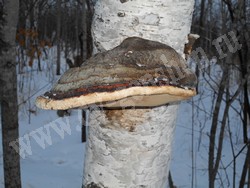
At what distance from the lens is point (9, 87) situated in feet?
7.50

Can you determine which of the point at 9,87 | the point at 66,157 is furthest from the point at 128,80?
the point at 66,157

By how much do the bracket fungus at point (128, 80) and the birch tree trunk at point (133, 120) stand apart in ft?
0.16

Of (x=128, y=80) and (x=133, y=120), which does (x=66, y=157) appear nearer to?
(x=133, y=120)

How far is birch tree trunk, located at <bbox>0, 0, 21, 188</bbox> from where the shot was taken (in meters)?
2.19

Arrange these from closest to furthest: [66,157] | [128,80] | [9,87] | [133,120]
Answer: [128,80], [133,120], [9,87], [66,157]

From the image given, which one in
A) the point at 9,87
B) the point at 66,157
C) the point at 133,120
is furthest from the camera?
the point at 66,157

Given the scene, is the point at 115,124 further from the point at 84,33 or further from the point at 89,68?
the point at 84,33

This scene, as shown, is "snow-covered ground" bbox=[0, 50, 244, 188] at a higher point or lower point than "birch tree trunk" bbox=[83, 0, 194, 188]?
lower

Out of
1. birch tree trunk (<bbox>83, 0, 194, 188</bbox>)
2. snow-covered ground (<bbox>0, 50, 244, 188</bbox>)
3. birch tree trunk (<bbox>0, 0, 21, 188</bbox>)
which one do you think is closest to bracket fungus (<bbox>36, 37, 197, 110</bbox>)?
birch tree trunk (<bbox>83, 0, 194, 188</bbox>)

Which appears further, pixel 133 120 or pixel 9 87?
pixel 9 87

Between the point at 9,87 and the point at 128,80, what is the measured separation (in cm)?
169

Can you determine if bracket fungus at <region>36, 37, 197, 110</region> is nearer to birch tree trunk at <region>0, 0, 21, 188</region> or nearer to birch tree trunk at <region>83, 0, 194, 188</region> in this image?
birch tree trunk at <region>83, 0, 194, 188</region>

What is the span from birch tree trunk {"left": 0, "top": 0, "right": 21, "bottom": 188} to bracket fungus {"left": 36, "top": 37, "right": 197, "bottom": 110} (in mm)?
1473

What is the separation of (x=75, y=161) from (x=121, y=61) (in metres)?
3.97
